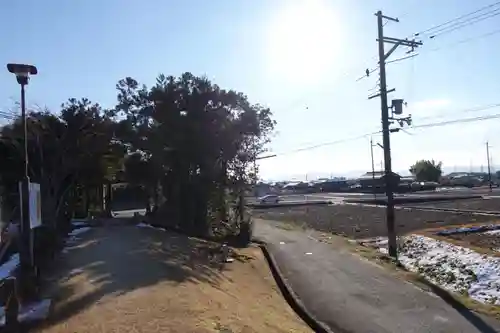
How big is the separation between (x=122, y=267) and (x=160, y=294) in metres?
3.19

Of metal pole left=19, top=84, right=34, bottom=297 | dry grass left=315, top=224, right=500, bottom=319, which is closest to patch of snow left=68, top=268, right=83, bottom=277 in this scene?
metal pole left=19, top=84, right=34, bottom=297

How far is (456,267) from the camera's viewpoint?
1767 cm

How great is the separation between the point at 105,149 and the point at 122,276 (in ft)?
36.4

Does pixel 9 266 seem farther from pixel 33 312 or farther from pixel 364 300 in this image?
pixel 364 300

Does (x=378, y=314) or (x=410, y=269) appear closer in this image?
(x=378, y=314)

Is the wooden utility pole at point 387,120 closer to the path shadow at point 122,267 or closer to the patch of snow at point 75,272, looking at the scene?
the path shadow at point 122,267

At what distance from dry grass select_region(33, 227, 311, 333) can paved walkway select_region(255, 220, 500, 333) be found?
3.09 ft

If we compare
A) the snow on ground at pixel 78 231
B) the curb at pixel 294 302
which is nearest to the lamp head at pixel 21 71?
the curb at pixel 294 302

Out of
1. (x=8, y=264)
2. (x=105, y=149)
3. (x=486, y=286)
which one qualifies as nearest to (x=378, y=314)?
(x=486, y=286)

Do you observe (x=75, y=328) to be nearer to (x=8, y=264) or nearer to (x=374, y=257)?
(x=8, y=264)

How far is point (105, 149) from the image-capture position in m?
21.5

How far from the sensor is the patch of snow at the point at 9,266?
11965 millimetres

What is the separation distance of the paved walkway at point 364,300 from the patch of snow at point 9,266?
7.09 metres

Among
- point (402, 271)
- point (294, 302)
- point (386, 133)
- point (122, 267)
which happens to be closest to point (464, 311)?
point (294, 302)
